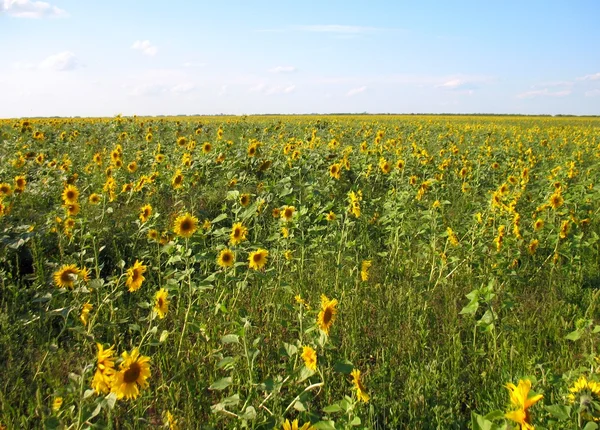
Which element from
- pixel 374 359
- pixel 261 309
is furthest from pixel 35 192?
pixel 374 359

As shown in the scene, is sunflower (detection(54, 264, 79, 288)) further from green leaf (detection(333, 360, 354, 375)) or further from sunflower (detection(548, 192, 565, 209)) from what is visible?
sunflower (detection(548, 192, 565, 209))

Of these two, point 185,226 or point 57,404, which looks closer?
point 57,404

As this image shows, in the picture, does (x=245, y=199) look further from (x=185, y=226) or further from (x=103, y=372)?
(x=103, y=372)

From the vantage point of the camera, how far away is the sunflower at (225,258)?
2543mm

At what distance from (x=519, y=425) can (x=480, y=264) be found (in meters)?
2.48

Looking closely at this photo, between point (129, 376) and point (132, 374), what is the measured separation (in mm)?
10

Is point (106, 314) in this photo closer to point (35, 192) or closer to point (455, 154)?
point (35, 192)

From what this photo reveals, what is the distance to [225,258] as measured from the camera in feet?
8.41

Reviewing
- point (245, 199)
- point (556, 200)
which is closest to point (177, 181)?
point (245, 199)

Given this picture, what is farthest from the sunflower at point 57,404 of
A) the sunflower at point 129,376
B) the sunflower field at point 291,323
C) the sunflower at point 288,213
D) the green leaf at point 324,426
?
the sunflower at point 288,213

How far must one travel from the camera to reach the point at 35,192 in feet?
14.7

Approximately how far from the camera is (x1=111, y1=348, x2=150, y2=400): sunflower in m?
1.43

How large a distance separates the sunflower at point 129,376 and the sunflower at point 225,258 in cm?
104

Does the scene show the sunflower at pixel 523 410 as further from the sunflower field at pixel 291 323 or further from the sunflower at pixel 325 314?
the sunflower at pixel 325 314
